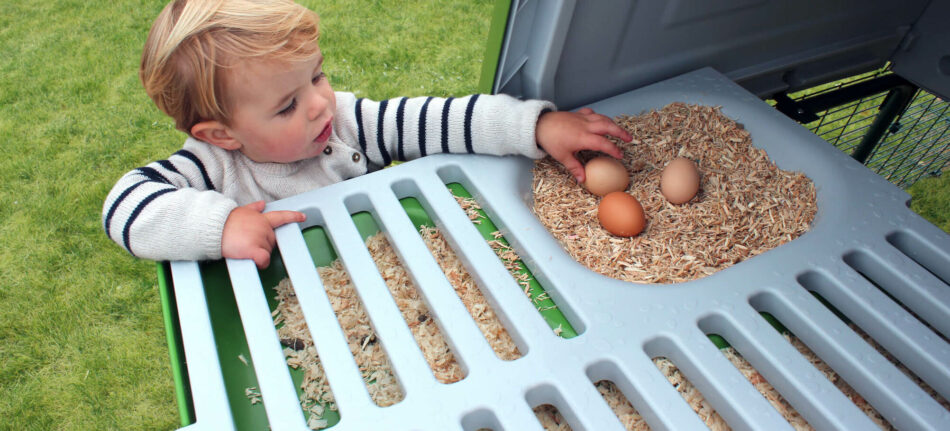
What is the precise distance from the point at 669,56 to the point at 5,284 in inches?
68.2

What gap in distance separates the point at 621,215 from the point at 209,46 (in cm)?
65

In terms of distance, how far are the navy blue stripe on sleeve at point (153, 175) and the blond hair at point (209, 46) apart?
0.32 ft

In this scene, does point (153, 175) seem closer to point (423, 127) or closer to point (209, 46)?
point (209, 46)

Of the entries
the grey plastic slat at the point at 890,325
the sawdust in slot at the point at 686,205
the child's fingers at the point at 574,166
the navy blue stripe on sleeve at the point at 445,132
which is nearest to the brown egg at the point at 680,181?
the sawdust in slot at the point at 686,205

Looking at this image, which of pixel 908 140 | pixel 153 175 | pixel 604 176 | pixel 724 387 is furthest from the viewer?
pixel 908 140

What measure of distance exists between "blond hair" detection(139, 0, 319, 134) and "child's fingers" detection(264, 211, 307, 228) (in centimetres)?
16

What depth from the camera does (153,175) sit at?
944 millimetres

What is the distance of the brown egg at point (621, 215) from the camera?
3.26 ft

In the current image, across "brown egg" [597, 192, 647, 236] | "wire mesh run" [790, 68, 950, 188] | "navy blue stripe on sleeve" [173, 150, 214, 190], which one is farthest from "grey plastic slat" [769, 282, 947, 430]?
"wire mesh run" [790, 68, 950, 188]

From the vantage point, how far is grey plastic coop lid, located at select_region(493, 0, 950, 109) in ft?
3.39

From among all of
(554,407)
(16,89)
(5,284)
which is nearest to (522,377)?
(554,407)

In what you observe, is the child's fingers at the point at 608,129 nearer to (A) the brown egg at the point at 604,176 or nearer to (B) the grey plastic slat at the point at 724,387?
(A) the brown egg at the point at 604,176

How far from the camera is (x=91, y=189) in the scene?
190 centimetres

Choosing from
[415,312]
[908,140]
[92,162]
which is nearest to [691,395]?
[415,312]
